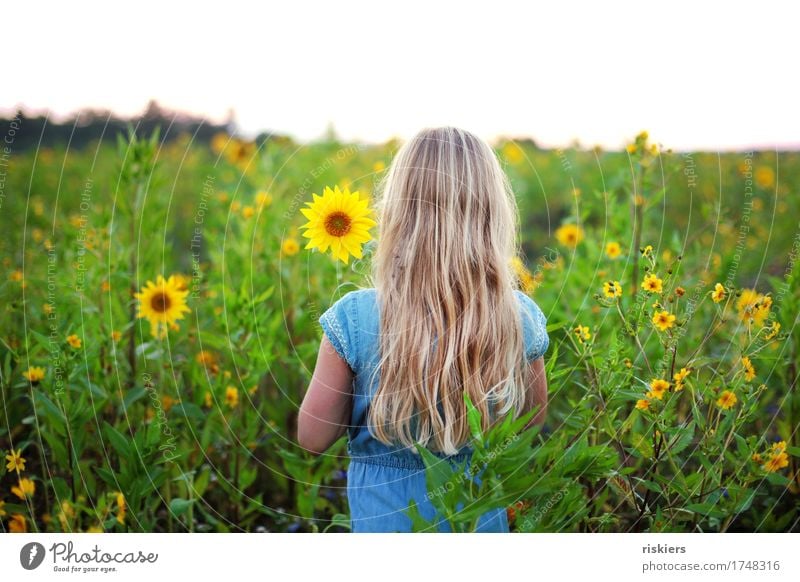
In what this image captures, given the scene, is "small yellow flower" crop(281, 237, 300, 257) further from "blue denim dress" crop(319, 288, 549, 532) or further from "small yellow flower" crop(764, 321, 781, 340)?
"small yellow flower" crop(764, 321, 781, 340)

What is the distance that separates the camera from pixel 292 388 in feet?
6.72

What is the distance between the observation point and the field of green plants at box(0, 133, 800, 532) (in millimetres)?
1418

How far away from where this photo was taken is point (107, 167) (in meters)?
4.72

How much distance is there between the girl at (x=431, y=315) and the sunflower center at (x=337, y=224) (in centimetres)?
8

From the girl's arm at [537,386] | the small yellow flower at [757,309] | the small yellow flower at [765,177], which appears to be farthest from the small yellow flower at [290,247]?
the small yellow flower at [765,177]

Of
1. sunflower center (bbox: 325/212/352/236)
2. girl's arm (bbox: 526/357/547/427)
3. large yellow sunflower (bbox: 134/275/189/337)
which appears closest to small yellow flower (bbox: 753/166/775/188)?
girl's arm (bbox: 526/357/547/427)

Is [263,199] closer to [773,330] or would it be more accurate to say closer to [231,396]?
[231,396]

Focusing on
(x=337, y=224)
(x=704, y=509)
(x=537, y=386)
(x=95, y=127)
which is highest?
(x=95, y=127)

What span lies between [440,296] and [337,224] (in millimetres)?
256

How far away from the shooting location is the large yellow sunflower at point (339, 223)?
1.38 m

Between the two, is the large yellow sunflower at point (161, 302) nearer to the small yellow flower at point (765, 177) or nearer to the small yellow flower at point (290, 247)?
the small yellow flower at point (290, 247)

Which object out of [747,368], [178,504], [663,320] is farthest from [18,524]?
[747,368]
